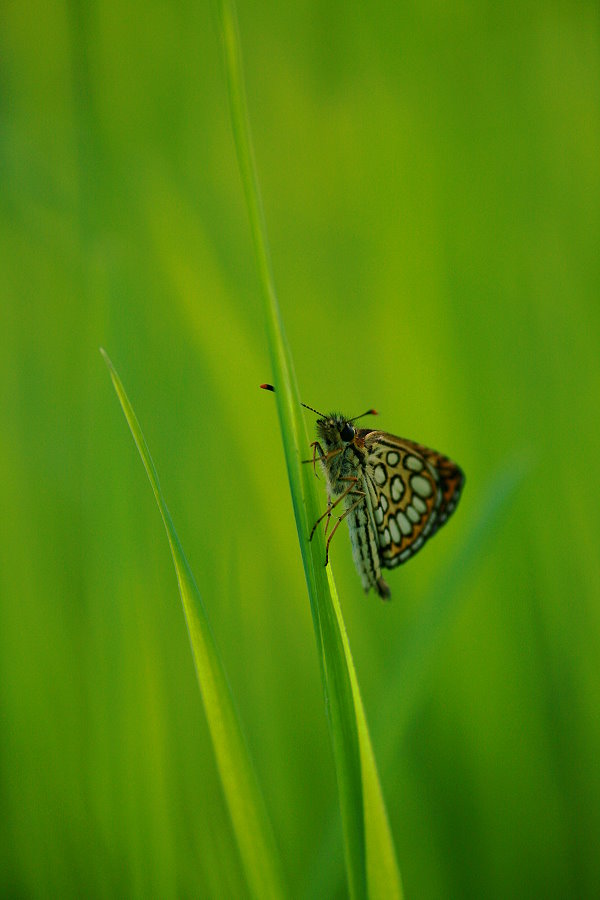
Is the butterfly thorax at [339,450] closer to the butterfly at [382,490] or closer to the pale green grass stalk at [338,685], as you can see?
the butterfly at [382,490]

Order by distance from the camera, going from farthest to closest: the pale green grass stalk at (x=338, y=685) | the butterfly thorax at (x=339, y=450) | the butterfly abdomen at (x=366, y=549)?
1. the butterfly thorax at (x=339, y=450)
2. the butterfly abdomen at (x=366, y=549)
3. the pale green grass stalk at (x=338, y=685)

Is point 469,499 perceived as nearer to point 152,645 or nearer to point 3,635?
point 152,645

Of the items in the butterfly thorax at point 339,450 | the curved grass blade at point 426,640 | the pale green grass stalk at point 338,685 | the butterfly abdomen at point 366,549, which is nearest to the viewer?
the pale green grass stalk at point 338,685

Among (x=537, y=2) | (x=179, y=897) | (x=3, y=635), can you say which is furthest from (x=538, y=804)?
(x=537, y=2)

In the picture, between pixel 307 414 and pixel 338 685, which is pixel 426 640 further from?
pixel 307 414

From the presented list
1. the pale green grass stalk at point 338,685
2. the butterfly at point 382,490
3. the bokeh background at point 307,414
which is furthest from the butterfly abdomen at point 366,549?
the pale green grass stalk at point 338,685

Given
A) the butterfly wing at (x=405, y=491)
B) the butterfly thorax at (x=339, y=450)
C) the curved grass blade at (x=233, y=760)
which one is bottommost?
the curved grass blade at (x=233, y=760)

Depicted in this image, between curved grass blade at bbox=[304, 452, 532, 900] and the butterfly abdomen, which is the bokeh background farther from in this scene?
the butterfly abdomen

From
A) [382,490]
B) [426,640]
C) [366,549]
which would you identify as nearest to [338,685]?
[426,640]
